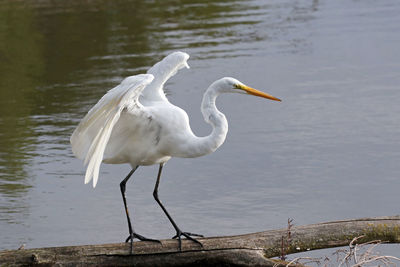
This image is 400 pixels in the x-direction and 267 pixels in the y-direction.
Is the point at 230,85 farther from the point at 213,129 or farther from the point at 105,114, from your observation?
the point at 105,114

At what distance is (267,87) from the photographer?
951 cm

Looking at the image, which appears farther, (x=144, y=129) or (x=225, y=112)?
(x=225, y=112)

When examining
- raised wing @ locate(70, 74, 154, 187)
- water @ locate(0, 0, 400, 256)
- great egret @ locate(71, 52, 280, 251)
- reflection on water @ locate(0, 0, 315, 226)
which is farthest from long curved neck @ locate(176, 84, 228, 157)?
reflection on water @ locate(0, 0, 315, 226)

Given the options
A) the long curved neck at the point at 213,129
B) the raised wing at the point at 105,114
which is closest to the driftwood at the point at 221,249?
the raised wing at the point at 105,114

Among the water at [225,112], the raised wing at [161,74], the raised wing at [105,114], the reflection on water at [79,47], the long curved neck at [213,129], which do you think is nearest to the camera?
the raised wing at [105,114]

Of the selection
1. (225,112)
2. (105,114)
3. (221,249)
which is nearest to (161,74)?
(105,114)

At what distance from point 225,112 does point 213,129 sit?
3.91 m

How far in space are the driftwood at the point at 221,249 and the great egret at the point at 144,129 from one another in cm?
11

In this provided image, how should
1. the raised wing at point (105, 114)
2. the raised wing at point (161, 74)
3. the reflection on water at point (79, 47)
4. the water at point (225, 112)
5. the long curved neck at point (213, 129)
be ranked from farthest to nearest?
the reflection on water at point (79, 47)
the water at point (225, 112)
the raised wing at point (161, 74)
the long curved neck at point (213, 129)
the raised wing at point (105, 114)

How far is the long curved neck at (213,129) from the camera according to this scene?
16.3 ft

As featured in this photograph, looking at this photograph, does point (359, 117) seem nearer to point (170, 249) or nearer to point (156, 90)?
point (156, 90)

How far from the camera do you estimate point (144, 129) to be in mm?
5141

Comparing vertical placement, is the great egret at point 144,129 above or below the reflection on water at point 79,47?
below

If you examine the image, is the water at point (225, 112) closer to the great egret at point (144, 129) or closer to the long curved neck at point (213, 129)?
the great egret at point (144, 129)
